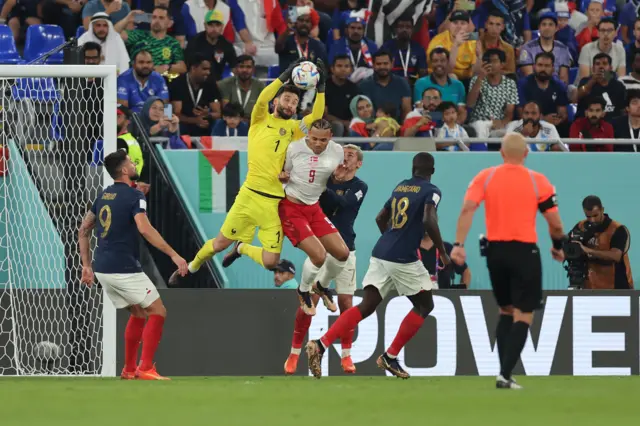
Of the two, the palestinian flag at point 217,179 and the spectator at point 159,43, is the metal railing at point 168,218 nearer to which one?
the palestinian flag at point 217,179

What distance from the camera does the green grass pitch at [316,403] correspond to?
26.6ft

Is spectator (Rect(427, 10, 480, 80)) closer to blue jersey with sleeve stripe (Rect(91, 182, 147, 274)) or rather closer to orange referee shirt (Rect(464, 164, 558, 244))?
blue jersey with sleeve stripe (Rect(91, 182, 147, 274))

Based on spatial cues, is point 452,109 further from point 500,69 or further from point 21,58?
point 21,58

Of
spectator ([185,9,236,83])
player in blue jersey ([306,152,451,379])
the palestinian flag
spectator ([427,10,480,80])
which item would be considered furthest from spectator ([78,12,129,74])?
player in blue jersey ([306,152,451,379])

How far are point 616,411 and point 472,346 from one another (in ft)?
22.6

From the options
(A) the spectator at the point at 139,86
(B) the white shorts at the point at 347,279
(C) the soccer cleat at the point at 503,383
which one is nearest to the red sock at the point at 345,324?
(B) the white shorts at the point at 347,279

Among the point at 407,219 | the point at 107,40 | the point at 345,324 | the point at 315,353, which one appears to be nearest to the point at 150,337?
the point at 315,353

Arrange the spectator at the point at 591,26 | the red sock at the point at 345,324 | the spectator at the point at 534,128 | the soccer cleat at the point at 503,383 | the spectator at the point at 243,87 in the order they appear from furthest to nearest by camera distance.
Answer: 1. the spectator at the point at 591,26
2. the spectator at the point at 534,128
3. the spectator at the point at 243,87
4. the red sock at the point at 345,324
5. the soccer cleat at the point at 503,383

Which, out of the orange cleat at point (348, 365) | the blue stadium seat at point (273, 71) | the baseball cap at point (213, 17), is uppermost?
the baseball cap at point (213, 17)

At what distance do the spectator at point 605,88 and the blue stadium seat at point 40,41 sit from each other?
7.31 metres

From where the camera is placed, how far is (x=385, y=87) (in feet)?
61.3

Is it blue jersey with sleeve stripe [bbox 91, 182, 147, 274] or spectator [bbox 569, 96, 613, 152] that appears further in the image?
spectator [bbox 569, 96, 613, 152]

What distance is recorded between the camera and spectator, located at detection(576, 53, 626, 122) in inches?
763

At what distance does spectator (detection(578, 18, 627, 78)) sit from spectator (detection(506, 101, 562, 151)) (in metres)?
2.40
